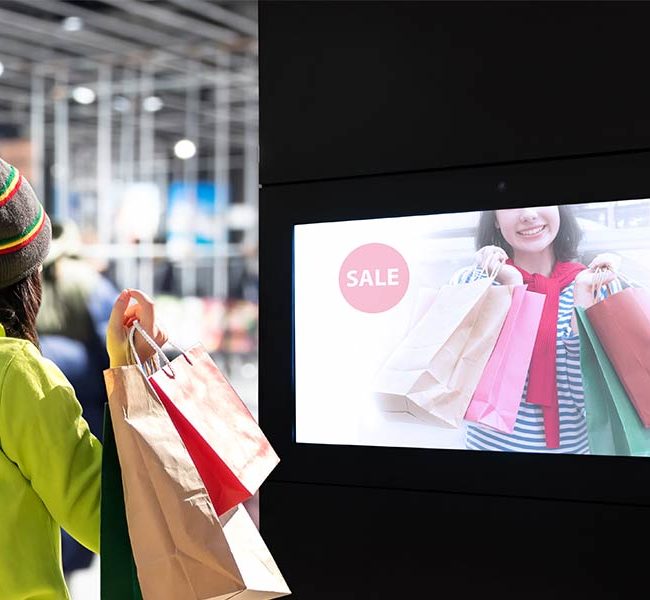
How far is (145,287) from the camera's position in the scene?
1184cm

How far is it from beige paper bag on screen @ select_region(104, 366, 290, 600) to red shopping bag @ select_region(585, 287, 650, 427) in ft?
3.09

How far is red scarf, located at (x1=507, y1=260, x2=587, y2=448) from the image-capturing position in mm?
2047

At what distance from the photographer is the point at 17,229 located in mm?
1483

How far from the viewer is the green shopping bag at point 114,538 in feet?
4.54

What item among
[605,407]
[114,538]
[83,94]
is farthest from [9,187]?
[83,94]

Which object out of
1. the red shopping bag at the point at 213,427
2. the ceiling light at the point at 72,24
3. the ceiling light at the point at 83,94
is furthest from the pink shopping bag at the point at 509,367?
the ceiling light at the point at 83,94

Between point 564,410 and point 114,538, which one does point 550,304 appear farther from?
point 114,538

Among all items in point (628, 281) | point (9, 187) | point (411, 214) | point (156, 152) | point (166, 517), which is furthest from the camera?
point (156, 152)

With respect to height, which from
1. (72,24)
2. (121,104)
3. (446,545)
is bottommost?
(446,545)

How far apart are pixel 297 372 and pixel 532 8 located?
3.14 feet

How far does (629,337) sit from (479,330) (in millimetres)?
320

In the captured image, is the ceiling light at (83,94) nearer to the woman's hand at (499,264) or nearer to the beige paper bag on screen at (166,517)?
the woman's hand at (499,264)

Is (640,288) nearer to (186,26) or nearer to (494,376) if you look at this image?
(494,376)

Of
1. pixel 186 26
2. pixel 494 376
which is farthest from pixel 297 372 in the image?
pixel 186 26
